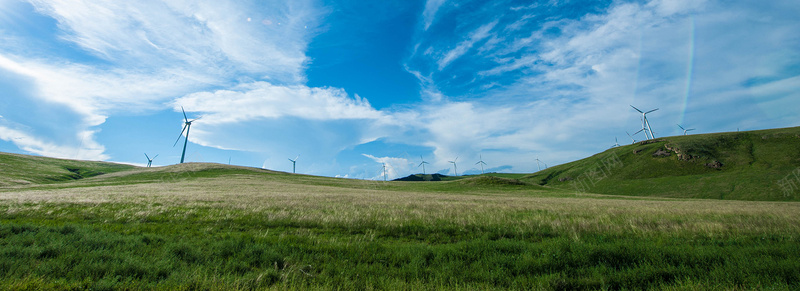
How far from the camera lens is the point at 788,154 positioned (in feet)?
300

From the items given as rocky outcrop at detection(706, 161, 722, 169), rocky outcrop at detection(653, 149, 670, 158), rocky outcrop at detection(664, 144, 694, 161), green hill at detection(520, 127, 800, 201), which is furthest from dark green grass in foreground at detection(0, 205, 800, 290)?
rocky outcrop at detection(653, 149, 670, 158)

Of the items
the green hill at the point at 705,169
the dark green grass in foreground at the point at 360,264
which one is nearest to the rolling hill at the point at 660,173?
the green hill at the point at 705,169

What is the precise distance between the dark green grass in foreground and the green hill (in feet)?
348

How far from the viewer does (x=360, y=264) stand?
6355mm

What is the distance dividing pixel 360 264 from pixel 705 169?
14707cm

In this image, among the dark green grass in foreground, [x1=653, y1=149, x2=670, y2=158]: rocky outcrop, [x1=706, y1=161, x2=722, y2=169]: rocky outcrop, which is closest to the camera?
the dark green grass in foreground

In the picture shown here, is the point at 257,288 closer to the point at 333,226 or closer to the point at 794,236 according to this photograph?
the point at 333,226

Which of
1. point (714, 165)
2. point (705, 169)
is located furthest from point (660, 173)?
point (714, 165)

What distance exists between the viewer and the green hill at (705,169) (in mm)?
78062

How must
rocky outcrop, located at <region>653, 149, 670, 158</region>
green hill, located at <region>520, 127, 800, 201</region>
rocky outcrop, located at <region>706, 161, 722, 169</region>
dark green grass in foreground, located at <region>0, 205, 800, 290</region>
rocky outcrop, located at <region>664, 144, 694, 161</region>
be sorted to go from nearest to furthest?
dark green grass in foreground, located at <region>0, 205, 800, 290</region>, green hill, located at <region>520, 127, 800, 201</region>, rocky outcrop, located at <region>706, 161, 722, 169</region>, rocky outcrop, located at <region>664, 144, 694, 161</region>, rocky outcrop, located at <region>653, 149, 670, 158</region>

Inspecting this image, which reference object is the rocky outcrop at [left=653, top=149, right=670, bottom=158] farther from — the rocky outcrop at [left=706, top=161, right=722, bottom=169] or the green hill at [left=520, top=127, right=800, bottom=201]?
the rocky outcrop at [left=706, top=161, right=722, bottom=169]

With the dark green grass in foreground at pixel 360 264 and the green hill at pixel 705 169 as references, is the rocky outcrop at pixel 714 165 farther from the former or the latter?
the dark green grass in foreground at pixel 360 264

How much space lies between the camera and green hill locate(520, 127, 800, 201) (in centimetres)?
7806

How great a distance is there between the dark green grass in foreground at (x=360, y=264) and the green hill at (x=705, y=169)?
348ft
